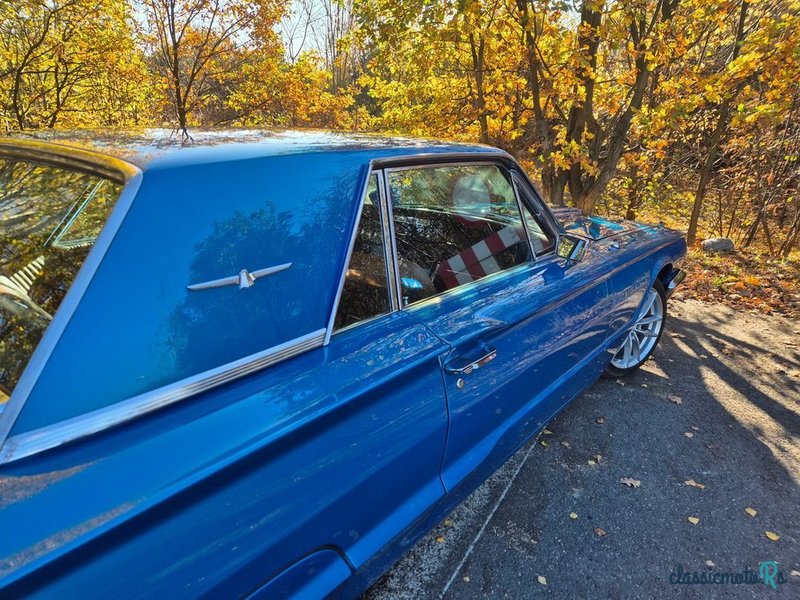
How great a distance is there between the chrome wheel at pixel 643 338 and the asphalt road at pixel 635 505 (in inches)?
6.7

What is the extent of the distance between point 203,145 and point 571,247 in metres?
1.89

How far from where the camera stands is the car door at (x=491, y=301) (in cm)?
162

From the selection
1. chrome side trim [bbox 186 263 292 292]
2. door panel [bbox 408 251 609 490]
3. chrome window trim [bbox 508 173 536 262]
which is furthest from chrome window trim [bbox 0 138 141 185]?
chrome window trim [bbox 508 173 536 262]

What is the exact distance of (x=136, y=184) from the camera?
1.07 m

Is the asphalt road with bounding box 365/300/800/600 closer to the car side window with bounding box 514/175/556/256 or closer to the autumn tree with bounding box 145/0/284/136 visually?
the car side window with bounding box 514/175/556/256

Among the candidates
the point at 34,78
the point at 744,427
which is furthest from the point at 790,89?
the point at 34,78

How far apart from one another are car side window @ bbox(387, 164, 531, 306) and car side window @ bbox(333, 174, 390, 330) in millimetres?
108

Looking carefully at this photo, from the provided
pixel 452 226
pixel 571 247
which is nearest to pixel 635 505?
pixel 571 247

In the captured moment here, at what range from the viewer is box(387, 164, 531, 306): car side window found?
6.01 feet

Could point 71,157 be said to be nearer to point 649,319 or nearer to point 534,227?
point 534,227

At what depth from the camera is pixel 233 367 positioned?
1.13 meters

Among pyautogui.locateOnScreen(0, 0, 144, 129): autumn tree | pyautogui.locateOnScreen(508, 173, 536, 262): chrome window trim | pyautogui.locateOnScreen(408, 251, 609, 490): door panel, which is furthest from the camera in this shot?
pyautogui.locateOnScreen(0, 0, 144, 129): autumn tree

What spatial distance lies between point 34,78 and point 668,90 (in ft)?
26.9

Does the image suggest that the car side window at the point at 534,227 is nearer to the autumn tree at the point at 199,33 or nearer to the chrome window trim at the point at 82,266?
the chrome window trim at the point at 82,266
